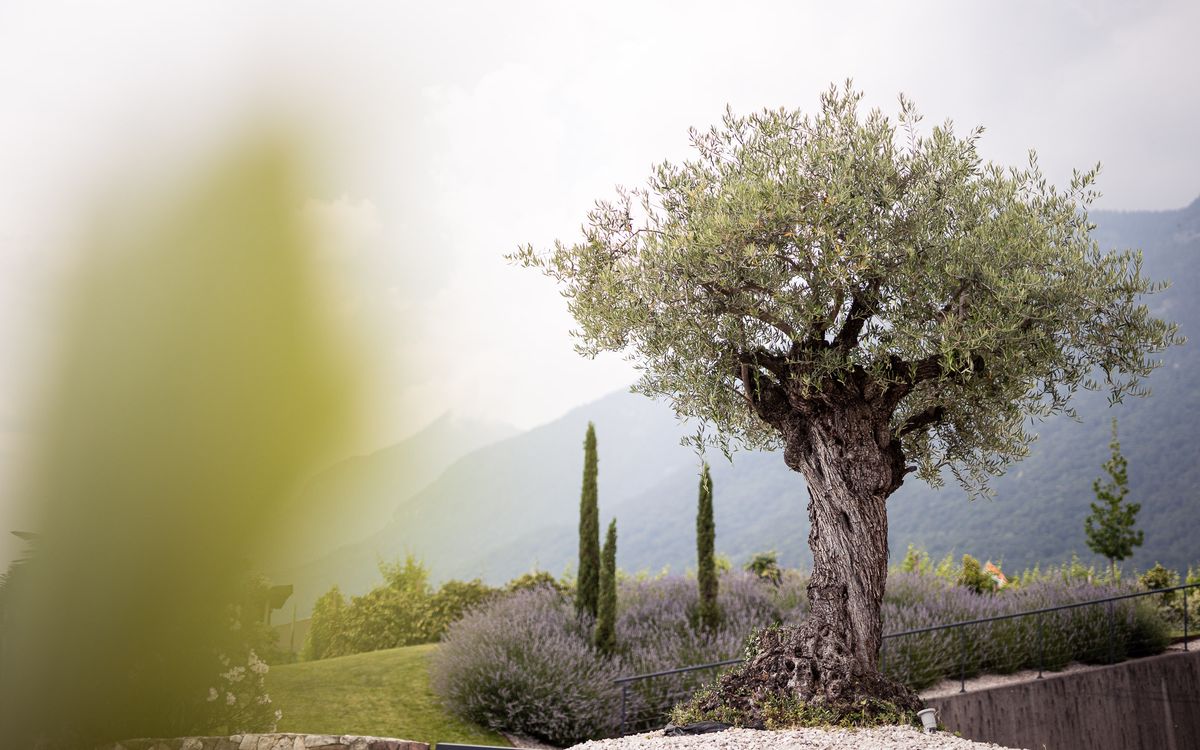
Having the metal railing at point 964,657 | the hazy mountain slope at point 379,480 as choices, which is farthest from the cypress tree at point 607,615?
the hazy mountain slope at point 379,480

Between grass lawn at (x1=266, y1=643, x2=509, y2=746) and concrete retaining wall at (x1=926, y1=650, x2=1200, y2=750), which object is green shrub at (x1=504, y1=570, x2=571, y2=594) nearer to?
grass lawn at (x1=266, y1=643, x2=509, y2=746)

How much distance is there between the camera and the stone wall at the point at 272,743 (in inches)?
286

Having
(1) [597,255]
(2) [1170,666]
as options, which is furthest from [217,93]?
(2) [1170,666]

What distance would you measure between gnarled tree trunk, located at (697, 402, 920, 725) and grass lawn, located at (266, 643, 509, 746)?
15.0 ft

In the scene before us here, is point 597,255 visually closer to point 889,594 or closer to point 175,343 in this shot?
point 175,343

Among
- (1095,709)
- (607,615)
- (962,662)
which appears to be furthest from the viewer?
(607,615)

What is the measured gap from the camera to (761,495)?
84.3 metres

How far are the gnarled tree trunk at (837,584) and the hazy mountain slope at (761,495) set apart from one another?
2397cm

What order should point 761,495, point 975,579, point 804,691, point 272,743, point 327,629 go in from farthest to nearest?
1. point 761,495
2. point 975,579
3. point 327,629
4. point 272,743
5. point 804,691

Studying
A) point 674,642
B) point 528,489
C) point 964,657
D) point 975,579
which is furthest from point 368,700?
point 528,489

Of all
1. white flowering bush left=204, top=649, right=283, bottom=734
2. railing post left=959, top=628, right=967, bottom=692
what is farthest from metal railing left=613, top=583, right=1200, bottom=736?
white flowering bush left=204, top=649, right=283, bottom=734

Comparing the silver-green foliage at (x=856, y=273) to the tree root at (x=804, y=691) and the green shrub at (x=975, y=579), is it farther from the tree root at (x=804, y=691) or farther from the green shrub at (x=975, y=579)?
the green shrub at (x=975, y=579)

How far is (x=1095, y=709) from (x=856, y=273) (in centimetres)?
879

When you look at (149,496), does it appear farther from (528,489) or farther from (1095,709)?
(528,489)
